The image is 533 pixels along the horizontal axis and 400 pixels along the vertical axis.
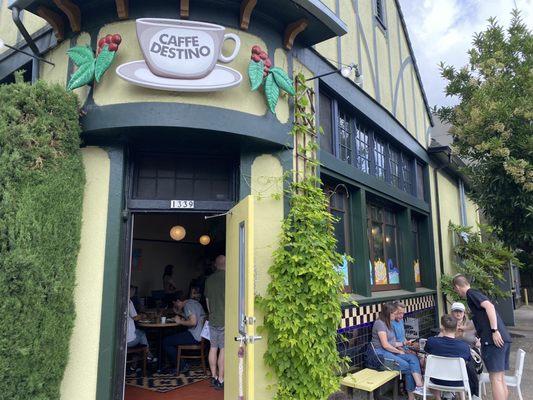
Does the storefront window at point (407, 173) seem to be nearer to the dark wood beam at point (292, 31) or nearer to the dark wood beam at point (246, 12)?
the dark wood beam at point (292, 31)

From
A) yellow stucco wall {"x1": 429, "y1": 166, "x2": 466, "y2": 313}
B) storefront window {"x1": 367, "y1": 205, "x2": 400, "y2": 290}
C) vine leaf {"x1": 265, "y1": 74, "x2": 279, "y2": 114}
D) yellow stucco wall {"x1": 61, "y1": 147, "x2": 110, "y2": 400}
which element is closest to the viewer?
yellow stucco wall {"x1": 61, "y1": 147, "x2": 110, "y2": 400}

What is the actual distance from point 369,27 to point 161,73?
5.11m

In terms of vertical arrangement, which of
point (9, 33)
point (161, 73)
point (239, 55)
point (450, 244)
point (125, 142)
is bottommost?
point (450, 244)

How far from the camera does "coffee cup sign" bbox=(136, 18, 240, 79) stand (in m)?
4.22

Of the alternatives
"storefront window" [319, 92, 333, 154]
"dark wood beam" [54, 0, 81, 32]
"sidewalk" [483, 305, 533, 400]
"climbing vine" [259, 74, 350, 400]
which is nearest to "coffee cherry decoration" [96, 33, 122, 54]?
"dark wood beam" [54, 0, 81, 32]

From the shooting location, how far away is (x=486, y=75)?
8688mm

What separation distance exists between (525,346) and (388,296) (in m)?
5.20

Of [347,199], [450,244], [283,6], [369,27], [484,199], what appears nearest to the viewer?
[283,6]

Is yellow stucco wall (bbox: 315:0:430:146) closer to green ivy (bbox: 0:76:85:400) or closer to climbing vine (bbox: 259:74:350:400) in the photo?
climbing vine (bbox: 259:74:350:400)

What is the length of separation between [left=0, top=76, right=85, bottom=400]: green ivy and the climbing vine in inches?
79.6

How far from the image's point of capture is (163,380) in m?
6.08

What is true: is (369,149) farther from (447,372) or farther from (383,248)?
(447,372)

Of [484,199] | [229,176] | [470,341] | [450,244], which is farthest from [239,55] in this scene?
[450,244]

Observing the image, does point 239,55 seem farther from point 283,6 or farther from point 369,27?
point 369,27
